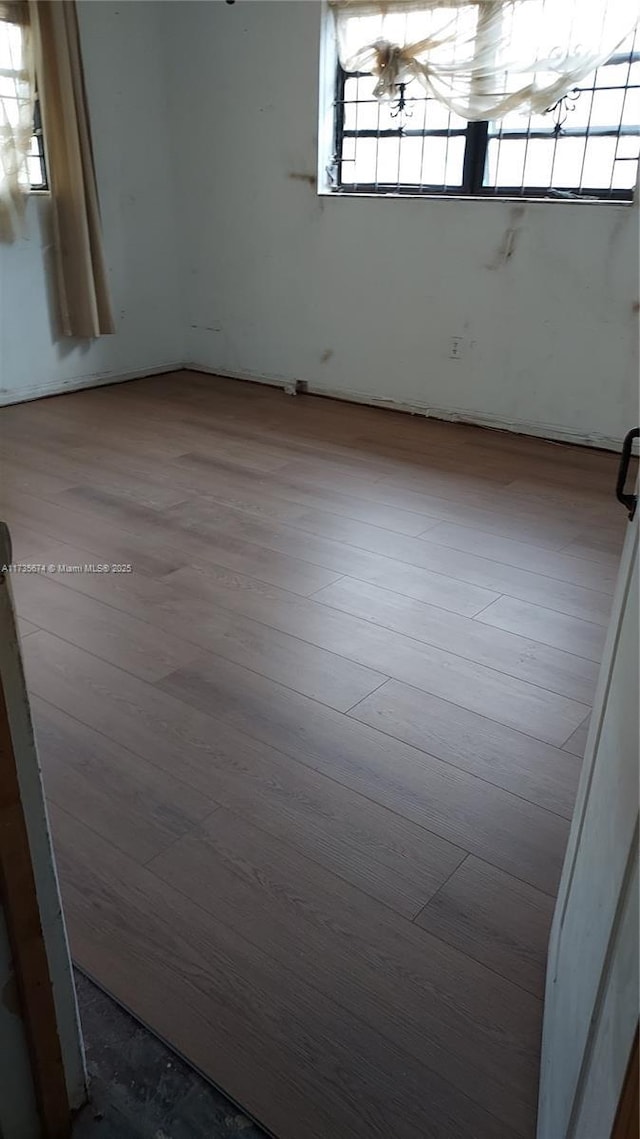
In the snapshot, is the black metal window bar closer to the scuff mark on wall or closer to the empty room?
the empty room

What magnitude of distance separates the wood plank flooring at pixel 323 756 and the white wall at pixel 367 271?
0.69m

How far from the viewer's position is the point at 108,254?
491 cm

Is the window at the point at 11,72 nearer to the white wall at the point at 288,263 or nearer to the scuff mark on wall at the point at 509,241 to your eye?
the white wall at the point at 288,263

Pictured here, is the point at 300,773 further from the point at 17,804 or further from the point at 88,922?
the point at 17,804

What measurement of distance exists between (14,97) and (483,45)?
7.70ft

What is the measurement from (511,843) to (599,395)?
2.83m

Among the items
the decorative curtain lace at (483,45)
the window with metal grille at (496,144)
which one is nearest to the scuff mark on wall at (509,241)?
the window with metal grille at (496,144)

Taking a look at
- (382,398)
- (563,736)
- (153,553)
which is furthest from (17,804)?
(382,398)

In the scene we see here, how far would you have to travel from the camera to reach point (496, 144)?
3.91 m

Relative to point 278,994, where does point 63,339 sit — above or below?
above

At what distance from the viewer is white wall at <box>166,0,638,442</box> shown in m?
3.81

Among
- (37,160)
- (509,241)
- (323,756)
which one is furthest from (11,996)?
(37,160)

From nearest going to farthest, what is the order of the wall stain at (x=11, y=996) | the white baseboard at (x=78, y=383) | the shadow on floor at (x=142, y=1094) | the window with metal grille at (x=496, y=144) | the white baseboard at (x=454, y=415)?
the wall stain at (x=11, y=996), the shadow on floor at (x=142, y=1094), the window with metal grille at (x=496, y=144), the white baseboard at (x=454, y=415), the white baseboard at (x=78, y=383)

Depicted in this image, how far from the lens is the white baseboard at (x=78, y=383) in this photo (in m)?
4.70
